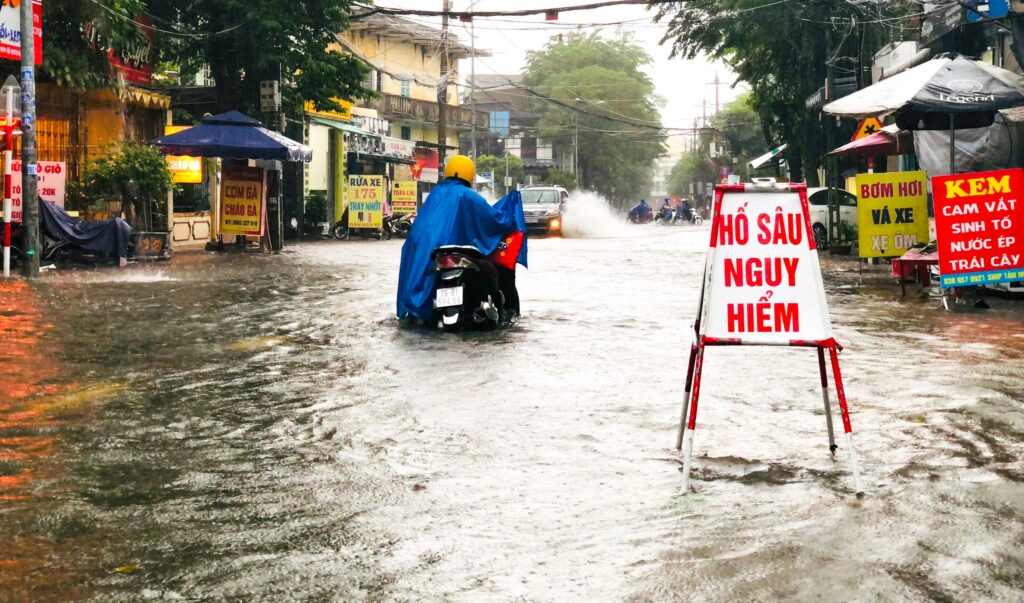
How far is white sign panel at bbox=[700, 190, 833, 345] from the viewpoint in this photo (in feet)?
18.1

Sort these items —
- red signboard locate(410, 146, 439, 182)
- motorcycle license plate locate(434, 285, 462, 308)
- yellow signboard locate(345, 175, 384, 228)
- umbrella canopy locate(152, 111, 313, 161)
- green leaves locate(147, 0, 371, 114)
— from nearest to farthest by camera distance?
1. motorcycle license plate locate(434, 285, 462, 308)
2. umbrella canopy locate(152, 111, 313, 161)
3. green leaves locate(147, 0, 371, 114)
4. yellow signboard locate(345, 175, 384, 228)
5. red signboard locate(410, 146, 439, 182)

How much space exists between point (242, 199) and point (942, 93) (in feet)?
55.1

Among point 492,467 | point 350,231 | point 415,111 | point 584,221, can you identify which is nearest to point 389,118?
point 415,111

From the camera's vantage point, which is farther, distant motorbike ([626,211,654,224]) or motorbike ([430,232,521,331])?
distant motorbike ([626,211,654,224])

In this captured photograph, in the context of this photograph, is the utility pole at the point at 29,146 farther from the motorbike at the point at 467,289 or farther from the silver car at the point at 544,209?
the silver car at the point at 544,209

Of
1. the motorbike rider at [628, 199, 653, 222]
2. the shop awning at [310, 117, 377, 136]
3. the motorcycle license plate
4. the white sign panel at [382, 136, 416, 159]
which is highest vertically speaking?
the shop awning at [310, 117, 377, 136]

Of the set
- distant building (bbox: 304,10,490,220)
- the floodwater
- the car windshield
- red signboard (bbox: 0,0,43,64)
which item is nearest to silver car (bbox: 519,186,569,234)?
the car windshield

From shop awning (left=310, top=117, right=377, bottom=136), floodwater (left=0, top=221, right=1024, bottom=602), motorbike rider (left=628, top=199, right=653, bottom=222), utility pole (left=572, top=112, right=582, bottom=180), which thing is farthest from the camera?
utility pole (left=572, top=112, right=582, bottom=180)

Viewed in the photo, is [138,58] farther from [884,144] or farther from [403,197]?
[884,144]

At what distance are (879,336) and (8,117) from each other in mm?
12437

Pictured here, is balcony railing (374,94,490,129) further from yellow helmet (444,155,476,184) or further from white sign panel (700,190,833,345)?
white sign panel (700,190,833,345)

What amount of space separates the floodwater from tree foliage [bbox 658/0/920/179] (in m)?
20.1

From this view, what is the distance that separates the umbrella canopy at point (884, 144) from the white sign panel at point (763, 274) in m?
15.8

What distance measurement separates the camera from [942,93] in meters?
14.1
